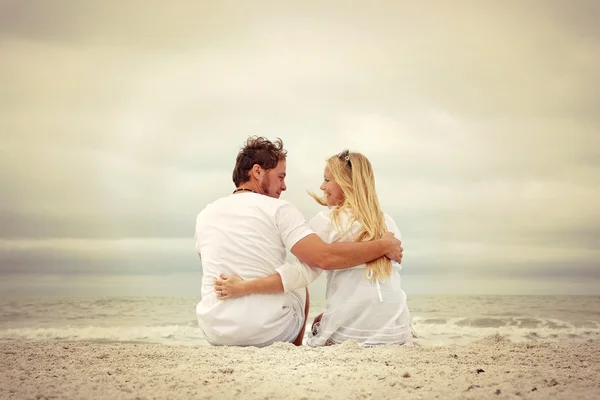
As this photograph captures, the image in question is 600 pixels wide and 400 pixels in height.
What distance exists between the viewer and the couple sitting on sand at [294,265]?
3.44 meters

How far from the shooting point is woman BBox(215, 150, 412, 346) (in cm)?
352

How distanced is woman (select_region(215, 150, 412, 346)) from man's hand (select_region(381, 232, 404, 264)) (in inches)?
1.4

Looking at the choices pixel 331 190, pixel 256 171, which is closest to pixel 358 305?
pixel 331 190

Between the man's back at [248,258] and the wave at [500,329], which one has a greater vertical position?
the man's back at [248,258]

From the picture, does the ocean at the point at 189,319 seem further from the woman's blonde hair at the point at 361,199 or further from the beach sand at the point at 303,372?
the woman's blonde hair at the point at 361,199

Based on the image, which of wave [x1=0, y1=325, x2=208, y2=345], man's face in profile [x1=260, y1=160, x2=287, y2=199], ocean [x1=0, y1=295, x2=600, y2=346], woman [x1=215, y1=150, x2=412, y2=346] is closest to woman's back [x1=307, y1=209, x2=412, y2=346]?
woman [x1=215, y1=150, x2=412, y2=346]

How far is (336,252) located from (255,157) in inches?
29.3

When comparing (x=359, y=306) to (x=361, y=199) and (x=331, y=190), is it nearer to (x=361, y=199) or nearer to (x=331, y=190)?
(x=361, y=199)

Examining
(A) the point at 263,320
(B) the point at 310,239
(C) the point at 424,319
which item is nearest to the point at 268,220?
(B) the point at 310,239

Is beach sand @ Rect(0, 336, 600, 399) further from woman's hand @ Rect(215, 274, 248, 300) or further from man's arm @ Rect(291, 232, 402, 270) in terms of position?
man's arm @ Rect(291, 232, 402, 270)

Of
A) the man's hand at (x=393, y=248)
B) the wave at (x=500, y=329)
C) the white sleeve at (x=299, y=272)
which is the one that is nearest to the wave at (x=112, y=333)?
the wave at (x=500, y=329)

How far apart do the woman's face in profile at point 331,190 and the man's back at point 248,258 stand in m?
0.35

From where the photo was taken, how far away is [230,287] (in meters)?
3.40

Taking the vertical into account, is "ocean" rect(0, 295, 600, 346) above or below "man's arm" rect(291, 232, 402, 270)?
below
